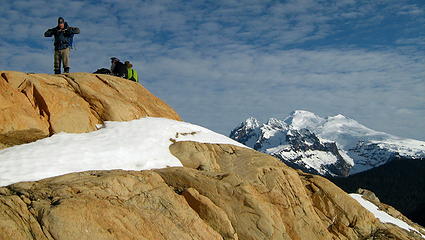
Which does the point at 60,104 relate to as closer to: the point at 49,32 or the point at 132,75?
the point at 49,32

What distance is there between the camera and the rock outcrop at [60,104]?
68.7ft

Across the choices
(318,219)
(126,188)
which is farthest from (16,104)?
(318,219)

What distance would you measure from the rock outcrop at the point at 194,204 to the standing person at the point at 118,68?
36.1 ft

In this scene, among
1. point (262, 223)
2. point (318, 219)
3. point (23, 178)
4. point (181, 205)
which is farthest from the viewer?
point (318, 219)

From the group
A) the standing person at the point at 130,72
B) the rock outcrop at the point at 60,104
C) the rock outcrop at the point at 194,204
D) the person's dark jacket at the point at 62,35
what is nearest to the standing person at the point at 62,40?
the person's dark jacket at the point at 62,35

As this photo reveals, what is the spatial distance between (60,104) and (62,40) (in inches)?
271

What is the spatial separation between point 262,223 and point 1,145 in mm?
12742

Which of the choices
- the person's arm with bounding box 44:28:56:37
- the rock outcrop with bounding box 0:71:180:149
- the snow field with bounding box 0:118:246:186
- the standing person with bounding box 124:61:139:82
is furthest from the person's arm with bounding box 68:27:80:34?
the snow field with bounding box 0:118:246:186

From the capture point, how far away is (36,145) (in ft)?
67.9

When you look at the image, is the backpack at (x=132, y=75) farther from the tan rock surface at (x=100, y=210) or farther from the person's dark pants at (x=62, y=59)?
the tan rock surface at (x=100, y=210)

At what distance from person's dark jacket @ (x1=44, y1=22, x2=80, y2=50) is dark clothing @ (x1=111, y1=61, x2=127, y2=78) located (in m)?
4.86

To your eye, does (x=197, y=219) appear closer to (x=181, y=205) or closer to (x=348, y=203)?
(x=181, y=205)

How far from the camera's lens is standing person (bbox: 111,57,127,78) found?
3275 cm

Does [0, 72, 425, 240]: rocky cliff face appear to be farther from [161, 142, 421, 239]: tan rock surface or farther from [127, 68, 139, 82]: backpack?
[127, 68, 139, 82]: backpack
